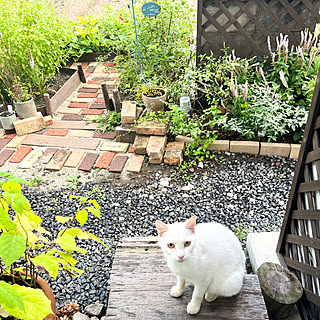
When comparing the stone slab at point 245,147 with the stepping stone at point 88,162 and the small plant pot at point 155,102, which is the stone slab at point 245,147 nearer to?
the small plant pot at point 155,102

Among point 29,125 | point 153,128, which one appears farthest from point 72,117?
point 153,128

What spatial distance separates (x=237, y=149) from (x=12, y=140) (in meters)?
2.74

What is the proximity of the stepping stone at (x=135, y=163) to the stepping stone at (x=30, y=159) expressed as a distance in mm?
1096

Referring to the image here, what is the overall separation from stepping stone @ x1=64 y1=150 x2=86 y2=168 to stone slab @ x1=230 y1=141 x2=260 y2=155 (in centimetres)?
172

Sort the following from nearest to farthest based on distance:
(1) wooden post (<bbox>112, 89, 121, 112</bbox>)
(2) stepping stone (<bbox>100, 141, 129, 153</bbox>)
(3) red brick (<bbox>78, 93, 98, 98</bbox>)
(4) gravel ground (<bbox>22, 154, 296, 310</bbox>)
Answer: (4) gravel ground (<bbox>22, 154, 296, 310</bbox>)
(2) stepping stone (<bbox>100, 141, 129, 153</bbox>)
(1) wooden post (<bbox>112, 89, 121, 112</bbox>)
(3) red brick (<bbox>78, 93, 98, 98</bbox>)

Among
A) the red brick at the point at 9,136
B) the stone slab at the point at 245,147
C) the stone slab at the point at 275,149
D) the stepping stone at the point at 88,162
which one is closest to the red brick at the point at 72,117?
the red brick at the point at 9,136

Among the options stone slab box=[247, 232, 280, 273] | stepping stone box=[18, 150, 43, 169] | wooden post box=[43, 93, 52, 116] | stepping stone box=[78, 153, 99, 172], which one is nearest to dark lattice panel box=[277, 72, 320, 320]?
stone slab box=[247, 232, 280, 273]

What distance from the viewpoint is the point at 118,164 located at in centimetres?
344

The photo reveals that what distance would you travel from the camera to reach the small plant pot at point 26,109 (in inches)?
153

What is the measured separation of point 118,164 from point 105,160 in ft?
0.59

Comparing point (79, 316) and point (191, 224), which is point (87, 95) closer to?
point (79, 316)

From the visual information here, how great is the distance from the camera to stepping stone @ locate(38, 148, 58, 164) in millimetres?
3528

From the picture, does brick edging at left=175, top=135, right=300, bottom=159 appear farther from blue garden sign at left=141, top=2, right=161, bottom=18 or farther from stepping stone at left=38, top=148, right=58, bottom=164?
stepping stone at left=38, top=148, right=58, bottom=164

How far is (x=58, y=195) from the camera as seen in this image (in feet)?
10.1
